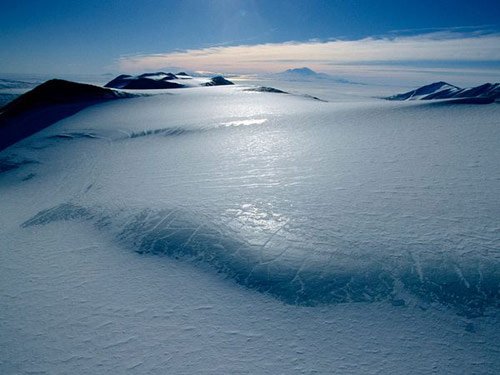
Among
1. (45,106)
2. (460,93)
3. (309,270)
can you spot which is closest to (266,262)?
(309,270)

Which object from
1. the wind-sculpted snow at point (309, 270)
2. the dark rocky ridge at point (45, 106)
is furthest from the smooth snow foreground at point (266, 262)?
the dark rocky ridge at point (45, 106)

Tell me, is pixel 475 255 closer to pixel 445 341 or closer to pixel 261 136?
pixel 445 341

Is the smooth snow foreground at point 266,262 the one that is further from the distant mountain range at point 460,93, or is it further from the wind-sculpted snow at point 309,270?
the distant mountain range at point 460,93

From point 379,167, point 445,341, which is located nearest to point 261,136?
point 379,167

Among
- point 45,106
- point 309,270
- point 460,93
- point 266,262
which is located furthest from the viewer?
point 460,93

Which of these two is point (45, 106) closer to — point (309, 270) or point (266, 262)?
point (266, 262)

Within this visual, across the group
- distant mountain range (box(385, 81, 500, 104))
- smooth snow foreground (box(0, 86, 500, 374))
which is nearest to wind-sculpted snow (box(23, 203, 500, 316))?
smooth snow foreground (box(0, 86, 500, 374))

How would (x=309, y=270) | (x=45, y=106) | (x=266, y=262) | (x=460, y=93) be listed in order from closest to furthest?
(x=309, y=270)
(x=266, y=262)
(x=45, y=106)
(x=460, y=93)
